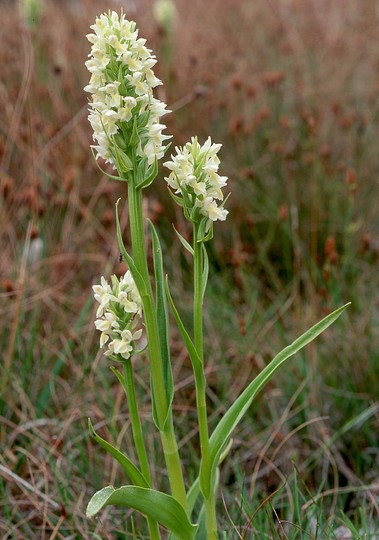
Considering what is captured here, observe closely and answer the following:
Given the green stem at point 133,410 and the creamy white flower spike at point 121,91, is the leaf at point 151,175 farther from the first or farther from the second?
the green stem at point 133,410

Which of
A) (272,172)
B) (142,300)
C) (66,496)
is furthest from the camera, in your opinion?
(272,172)

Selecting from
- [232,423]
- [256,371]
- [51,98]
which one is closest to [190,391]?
[256,371]

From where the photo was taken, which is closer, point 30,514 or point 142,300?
point 142,300

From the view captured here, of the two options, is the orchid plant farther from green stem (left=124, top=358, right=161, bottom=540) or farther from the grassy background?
the grassy background

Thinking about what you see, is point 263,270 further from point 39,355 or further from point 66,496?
point 66,496

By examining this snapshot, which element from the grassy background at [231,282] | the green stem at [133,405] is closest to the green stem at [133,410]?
the green stem at [133,405]

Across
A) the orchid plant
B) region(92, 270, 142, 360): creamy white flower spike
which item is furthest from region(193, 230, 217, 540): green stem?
region(92, 270, 142, 360): creamy white flower spike

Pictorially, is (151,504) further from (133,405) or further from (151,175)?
(151,175)

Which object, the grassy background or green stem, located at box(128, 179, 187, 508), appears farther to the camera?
the grassy background
